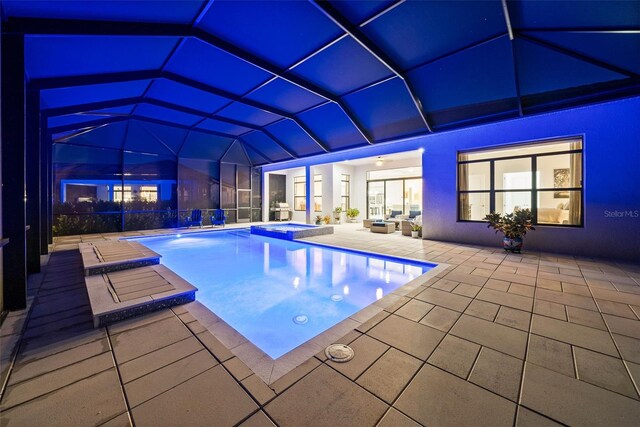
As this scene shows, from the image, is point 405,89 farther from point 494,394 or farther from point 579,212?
point 494,394

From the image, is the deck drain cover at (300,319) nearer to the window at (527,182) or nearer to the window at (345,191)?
the window at (527,182)

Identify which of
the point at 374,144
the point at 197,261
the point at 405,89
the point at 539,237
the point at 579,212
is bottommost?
the point at 197,261

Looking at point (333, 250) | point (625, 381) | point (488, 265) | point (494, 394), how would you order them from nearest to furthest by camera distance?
point (494, 394) → point (625, 381) → point (488, 265) → point (333, 250)

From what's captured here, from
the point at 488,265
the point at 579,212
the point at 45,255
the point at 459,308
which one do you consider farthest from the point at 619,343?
the point at 45,255

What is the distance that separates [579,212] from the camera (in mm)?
5559

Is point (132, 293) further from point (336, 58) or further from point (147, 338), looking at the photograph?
point (336, 58)

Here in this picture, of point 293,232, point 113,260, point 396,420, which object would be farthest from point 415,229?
point 113,260

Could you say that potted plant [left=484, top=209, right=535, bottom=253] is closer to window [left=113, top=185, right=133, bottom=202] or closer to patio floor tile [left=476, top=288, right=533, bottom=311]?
patio floor tile [left=476, top=288, right=533, bottom=311]

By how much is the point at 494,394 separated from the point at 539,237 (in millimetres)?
5963

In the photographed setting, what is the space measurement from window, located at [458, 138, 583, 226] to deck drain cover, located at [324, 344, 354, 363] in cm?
617

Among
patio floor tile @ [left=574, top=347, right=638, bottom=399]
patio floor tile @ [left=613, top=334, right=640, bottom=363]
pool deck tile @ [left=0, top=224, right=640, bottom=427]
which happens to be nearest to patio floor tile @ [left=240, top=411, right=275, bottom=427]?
pool deck tile @ [left=0, top=224, right=640, bottom=427]

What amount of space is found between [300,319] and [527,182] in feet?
22.3

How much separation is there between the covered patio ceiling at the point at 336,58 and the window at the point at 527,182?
123 cm

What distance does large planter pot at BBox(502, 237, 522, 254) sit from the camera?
5.61 metres
